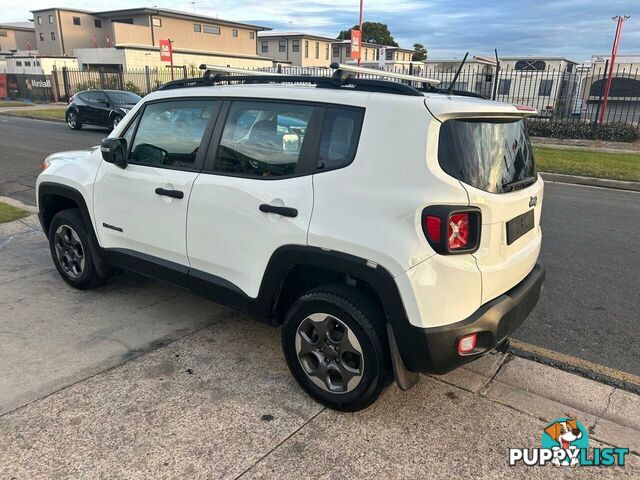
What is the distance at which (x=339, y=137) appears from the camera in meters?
2.66

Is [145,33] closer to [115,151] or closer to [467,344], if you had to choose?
[115,151]

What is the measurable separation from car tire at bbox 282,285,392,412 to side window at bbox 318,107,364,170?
67 cm

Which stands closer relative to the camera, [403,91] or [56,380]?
[403,91]

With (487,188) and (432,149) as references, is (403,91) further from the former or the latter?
(487,188)

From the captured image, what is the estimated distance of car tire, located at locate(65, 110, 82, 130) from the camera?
1841cm

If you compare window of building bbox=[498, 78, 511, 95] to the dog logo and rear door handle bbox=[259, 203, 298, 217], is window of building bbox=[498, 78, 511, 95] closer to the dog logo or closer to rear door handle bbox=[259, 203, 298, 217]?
the dog logo

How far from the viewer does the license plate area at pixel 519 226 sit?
104 inches

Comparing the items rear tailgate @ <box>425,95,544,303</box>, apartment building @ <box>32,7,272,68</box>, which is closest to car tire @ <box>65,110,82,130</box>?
rear tailgate @ <box>425,95,544,303</box>

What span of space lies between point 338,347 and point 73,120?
1897 cm

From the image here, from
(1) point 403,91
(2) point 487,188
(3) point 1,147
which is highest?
(1) point 403,91

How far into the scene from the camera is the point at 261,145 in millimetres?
2996

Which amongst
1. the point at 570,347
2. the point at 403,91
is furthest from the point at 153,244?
the point at 570,347

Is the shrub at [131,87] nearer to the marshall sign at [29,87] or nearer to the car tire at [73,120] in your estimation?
the marshall sign at [29,87]

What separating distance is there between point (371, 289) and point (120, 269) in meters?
2.40
